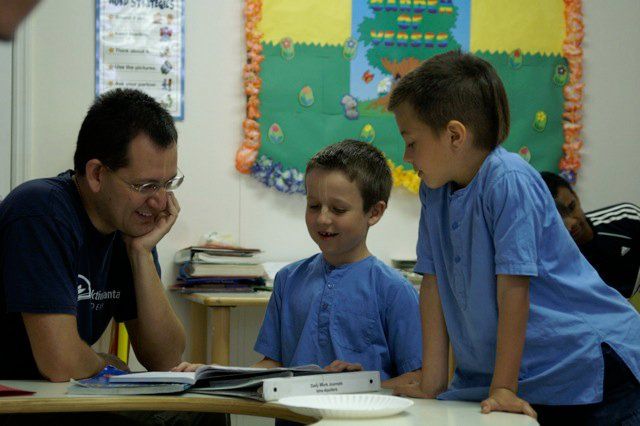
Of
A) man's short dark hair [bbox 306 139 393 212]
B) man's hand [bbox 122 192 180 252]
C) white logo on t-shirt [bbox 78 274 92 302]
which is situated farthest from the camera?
man's short dark hair [bbox 306 139 393 212]

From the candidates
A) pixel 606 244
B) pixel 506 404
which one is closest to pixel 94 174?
pixel 506 404

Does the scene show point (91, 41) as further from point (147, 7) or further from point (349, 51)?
point (349, 51)

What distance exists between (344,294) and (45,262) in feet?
2.55

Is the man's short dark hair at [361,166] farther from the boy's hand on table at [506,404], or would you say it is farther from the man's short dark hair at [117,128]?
the boy's hand on table at [506,404]

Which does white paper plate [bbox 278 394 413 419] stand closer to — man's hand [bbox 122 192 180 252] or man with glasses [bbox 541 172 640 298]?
man's hand [bbox 122 192 180 252]

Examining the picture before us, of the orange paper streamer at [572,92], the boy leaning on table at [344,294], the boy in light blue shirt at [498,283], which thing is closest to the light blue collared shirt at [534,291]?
the boy in light blue shirt at [498,283]

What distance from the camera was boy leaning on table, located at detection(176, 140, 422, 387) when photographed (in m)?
2.13

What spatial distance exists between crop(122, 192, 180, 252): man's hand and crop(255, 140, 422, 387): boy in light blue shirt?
36cm

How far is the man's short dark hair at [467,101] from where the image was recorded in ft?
5.38

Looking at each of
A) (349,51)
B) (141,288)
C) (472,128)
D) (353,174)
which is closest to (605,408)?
(472,128)

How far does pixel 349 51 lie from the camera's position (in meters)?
4.05

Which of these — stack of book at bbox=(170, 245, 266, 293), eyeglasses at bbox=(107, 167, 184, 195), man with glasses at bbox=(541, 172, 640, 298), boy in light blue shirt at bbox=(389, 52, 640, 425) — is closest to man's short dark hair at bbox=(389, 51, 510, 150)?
boy in light blue shirt at bbox=(389, 52, 640, 425)

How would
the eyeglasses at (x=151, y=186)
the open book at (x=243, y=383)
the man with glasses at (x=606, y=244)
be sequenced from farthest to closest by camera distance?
1. the man with glasses at (x=606, y=244)
2. the eyeglasses at (x=151, y=186)
3. the open book at (x=243, y=383)

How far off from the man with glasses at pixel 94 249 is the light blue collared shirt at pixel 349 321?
312 mm
